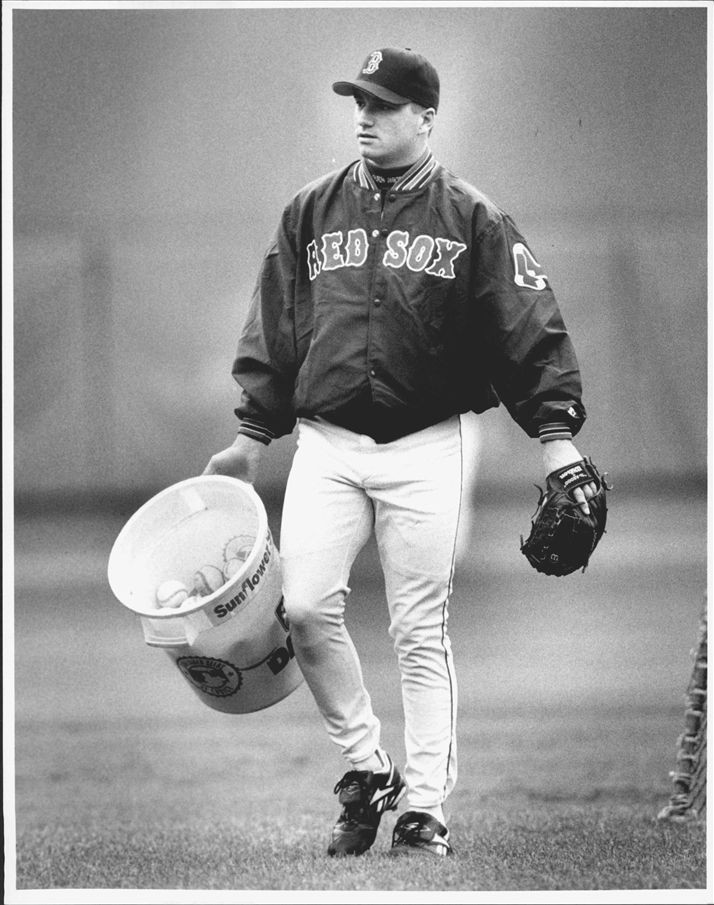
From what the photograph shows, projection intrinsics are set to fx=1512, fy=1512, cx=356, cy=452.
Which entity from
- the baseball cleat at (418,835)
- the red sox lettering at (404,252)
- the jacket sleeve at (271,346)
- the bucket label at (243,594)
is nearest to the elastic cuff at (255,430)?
the jacket sleeve at (271,346)

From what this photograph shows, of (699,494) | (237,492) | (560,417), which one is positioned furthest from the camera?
(699,494)

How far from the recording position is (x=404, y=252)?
385 centimetres

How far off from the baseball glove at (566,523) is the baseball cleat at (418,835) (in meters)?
0.72

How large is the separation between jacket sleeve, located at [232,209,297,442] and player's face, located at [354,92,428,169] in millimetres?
317

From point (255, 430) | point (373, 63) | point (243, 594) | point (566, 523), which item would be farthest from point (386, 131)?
point (243, 594)

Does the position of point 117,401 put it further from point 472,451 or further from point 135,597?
point 472,451

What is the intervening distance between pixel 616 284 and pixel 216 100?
4.28 feet

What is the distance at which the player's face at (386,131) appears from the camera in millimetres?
3885

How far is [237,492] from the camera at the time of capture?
4.04 m

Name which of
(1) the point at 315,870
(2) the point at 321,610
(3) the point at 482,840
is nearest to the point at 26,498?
(2) the point at 321,610

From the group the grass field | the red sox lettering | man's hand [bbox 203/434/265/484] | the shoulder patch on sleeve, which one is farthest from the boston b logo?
the grass field

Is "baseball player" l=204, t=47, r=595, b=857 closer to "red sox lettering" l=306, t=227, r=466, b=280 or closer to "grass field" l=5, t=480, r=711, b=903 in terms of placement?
"red sox lettering" l=306, t=227, r=466, b=280

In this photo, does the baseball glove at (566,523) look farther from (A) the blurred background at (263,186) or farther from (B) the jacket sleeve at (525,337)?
(A) the blurred background at (263,186)

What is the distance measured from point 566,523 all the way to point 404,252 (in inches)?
31.6
